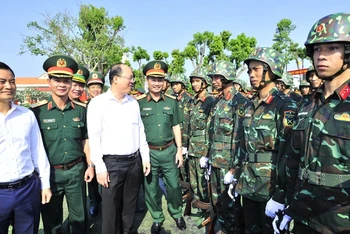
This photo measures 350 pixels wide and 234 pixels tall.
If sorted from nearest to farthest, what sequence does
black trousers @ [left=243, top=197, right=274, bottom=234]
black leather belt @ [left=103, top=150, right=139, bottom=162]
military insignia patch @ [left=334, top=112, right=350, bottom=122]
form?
military insignia patch @ [left=334, top=112, right=350, bottom=122]
black trousers @ [left=243, top=197, right=274, bottom=234]
black leather belt @ [left=103, top=150, right=139, bottom=162]

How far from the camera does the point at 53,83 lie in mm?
3277

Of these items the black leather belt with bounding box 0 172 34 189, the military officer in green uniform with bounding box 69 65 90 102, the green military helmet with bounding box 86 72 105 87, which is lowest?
the black leather belt with bounding box 0 172 34 189

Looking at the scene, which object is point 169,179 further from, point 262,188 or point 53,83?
point 53,83

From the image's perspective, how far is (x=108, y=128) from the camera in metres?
3.35

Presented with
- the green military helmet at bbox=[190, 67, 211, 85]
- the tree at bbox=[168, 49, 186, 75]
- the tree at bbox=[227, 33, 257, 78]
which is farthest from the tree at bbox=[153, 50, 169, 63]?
the green military helmet at bbox=[190, 67, 211, 85]

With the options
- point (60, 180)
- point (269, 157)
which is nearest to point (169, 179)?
point (60, 180)

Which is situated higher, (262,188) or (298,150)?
(298,150)

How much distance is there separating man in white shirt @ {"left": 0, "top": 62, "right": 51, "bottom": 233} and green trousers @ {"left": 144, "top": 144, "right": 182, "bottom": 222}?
174cm

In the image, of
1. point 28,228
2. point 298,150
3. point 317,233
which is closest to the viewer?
point 317,233

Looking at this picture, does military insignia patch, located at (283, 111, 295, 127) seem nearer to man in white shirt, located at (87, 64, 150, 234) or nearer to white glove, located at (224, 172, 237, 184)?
white glove, located at (224, 172, 237, 184)

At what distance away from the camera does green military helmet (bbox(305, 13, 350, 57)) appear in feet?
6.08

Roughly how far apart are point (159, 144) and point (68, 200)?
1.53 metres

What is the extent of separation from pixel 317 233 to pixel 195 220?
9.67 feet

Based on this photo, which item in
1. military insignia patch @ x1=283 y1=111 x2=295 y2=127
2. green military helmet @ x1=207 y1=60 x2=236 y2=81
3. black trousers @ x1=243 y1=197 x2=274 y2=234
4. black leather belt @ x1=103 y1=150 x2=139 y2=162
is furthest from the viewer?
green military helmet @ x1=207 y1=60 x2=236 y2=81
